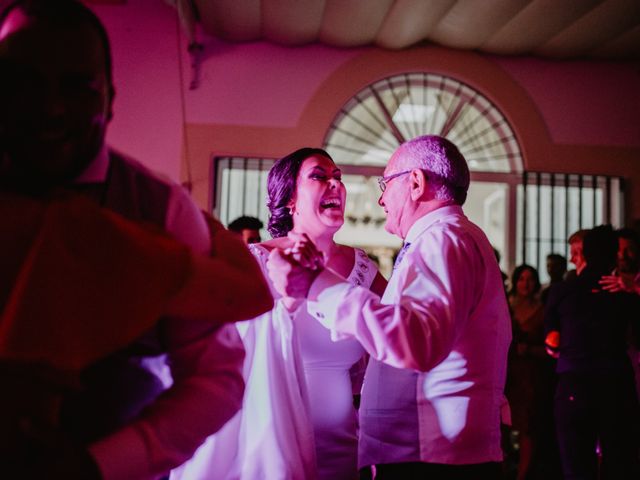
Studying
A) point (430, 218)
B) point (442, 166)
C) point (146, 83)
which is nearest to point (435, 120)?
point (146, 83)

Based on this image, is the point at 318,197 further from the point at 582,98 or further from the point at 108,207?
the point at 582,98

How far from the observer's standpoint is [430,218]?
6.78 feet

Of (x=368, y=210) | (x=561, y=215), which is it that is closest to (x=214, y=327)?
(x=561, y=215)

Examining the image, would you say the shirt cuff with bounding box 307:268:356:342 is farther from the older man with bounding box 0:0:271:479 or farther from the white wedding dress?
the older man with bounding box 0:0:271:479

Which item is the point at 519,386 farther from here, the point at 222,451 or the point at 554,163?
the point at 222,451

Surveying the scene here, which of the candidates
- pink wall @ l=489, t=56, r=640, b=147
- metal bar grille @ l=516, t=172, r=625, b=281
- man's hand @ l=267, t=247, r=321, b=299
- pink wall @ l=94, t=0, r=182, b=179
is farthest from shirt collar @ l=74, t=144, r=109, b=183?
pink wall @ l=489, t=56, r=640, b=147

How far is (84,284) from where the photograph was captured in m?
0.85

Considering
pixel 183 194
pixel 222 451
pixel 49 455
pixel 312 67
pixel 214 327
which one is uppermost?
pixel 312 67

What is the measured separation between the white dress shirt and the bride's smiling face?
0.71 meters

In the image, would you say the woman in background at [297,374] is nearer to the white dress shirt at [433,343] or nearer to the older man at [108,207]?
the white dress shirt at [433,343]

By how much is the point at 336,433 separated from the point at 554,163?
525cm

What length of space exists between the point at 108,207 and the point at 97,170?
2.4 inches

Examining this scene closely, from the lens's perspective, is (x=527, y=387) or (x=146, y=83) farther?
(x=146, y=83)

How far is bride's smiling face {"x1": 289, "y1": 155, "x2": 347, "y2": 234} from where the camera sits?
104 inches
